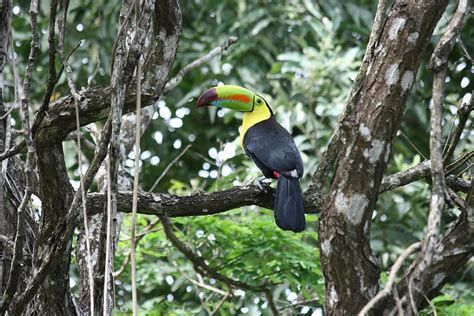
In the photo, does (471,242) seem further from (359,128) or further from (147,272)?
(147,272)

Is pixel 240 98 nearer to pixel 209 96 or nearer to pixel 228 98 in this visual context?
pixel 228 98

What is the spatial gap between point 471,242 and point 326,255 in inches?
15.2

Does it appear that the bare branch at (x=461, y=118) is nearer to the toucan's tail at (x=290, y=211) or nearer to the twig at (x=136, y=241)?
the toucan's tail at (x=290, y=211)

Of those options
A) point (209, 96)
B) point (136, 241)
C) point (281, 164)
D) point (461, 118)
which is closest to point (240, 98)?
point (209, 96)

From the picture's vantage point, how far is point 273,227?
4777mm

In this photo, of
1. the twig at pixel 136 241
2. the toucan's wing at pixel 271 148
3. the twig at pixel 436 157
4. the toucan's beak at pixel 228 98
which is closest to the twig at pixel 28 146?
the twig at pixel 436 157

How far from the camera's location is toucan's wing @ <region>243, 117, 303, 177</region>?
4.53 m

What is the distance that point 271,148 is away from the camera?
186 inches

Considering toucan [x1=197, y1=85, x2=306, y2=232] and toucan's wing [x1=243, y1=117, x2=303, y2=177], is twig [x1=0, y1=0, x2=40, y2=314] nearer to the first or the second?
toucan [x1=197, y1=85, x2=306, y2=232]

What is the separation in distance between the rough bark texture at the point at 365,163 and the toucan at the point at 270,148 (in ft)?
3.75

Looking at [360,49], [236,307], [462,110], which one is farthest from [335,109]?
[462,110]

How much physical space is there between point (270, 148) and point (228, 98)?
1.77ft

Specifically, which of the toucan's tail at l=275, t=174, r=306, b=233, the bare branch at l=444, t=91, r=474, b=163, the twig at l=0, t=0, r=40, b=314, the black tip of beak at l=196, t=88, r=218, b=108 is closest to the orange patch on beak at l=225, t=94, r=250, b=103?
the black tip of beak at l=196, t=88, r=218, b=108

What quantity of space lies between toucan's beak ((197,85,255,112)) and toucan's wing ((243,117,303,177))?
186mm
